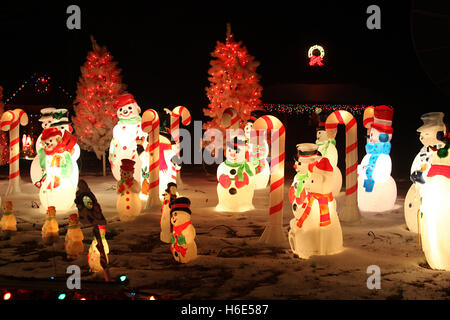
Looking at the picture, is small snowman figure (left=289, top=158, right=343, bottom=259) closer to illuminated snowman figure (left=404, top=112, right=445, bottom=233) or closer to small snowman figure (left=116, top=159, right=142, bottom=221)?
illuminated snowman figure (left=404, top=112, right=445, bottom=233)

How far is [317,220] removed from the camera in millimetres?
7582

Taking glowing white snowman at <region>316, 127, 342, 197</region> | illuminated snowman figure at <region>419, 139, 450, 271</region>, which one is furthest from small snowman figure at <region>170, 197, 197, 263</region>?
glowing white snowman at <region>316, 127, 342, 197</region>

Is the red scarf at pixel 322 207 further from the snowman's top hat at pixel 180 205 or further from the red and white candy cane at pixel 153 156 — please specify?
the red and white candy cane at pixel 153 156

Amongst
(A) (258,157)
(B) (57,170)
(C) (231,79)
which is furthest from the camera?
(C) (231,79)

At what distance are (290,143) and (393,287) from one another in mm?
19755

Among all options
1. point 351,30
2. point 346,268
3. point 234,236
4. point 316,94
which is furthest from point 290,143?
point 346,268

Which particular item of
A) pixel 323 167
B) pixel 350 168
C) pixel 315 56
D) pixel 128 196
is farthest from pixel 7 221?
pixel 315 56

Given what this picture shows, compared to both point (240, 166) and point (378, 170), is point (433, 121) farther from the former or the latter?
point (240, 166)

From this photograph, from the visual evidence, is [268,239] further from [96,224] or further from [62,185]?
[62,185]

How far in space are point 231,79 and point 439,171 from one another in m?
12.2

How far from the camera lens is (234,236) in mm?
9016

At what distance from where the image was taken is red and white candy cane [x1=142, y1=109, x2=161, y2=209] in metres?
11.3

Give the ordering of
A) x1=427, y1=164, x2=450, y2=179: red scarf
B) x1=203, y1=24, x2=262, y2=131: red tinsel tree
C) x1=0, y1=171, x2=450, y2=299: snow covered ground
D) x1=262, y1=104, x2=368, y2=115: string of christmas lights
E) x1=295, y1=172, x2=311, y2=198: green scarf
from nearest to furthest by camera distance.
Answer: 1. x1=0, y1=171, x2=450, y2=299: snow covered ground
2. x1=427, y1=164, x2=450, y2=179: red scarf
3. x1=295, y1=172, x2=311, y2=198: green scarf
4. x1=203, y1=24, x2=262, y2=131: red tinsel tree
5. x1=262, y1=104, x2=368, y2=115: string of christmas lights

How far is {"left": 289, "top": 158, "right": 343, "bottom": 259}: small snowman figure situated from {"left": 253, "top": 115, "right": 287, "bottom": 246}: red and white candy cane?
80 cm
